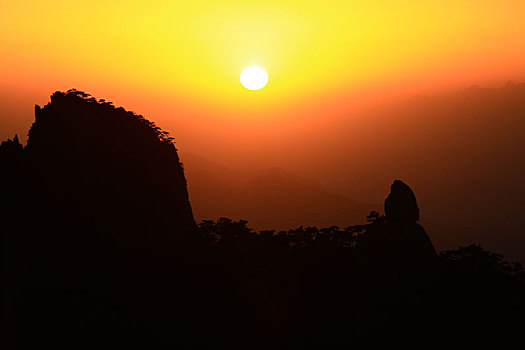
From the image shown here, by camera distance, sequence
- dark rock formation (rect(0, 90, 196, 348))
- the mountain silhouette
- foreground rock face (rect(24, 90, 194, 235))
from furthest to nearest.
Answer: foreground rock face (rect(24, 90, 194, 235))
the mountain silhouette
dark rock formation (rect(0, 90, 196, 348))

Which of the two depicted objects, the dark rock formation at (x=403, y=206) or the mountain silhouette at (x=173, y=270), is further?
the dark rock formation at (x=403, y=206)

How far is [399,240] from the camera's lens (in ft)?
149

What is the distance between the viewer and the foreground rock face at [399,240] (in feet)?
145

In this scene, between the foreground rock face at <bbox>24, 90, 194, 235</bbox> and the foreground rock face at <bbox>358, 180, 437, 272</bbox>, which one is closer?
the foreground rock face at <bbox>24, 90, 194, 235</bbox>

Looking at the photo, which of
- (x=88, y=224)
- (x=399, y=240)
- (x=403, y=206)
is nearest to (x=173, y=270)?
(x=88, y=224)

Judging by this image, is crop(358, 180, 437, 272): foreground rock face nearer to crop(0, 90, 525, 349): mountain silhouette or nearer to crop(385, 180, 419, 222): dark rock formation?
crop(385, 180, 419, 222): dark rock formation

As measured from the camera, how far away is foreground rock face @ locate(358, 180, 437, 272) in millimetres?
44094

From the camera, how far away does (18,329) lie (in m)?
30.6

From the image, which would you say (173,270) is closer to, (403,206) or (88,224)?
(88,224)

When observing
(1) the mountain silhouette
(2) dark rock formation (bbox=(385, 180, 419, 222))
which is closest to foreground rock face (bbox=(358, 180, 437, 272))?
(2) dark rock formation (bbox=(385, 180, 419, 222))

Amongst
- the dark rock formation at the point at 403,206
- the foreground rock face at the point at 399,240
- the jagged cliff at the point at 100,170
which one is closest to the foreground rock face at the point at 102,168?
the jagged cliff at the point at 100,170

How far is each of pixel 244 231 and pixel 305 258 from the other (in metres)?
6.98

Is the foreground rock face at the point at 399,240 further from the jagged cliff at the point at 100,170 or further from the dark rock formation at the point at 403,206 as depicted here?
the jagged cliff at the point at 100,170

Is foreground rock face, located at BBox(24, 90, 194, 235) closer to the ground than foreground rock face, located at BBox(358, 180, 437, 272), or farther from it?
farther from it
